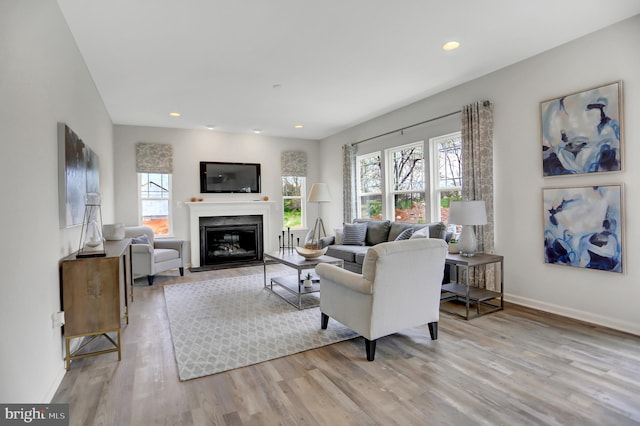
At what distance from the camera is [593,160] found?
10.6ft

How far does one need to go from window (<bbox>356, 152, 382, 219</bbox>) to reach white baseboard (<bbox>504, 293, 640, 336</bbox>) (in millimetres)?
2792

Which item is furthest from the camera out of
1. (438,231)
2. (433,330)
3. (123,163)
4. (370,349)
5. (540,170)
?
(123,163)

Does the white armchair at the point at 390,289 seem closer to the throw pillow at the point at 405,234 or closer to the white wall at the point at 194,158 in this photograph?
the throw pillow at the point at 405,234

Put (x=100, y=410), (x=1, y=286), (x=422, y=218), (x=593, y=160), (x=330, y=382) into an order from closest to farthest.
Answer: (x=1, y=286), (x=100, y=410), (x=330, y=382), (x=593, y=160), (x=422, y=218)

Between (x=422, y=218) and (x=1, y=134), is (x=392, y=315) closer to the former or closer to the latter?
(x=1, y=134)

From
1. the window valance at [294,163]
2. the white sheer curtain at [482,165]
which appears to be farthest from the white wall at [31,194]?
the window valance at [294,163]

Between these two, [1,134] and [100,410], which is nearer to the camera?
[1,134]

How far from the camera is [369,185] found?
6535 mm

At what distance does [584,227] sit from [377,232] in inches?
110

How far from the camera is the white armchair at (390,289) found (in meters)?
2.52

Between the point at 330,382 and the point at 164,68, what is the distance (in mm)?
3597

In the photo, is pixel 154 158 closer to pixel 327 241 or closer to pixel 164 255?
pixel 164 255

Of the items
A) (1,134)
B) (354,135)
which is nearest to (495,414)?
(1,134)

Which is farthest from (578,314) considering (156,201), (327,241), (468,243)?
(156,201)
